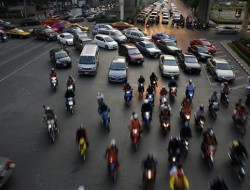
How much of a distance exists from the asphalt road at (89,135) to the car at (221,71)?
0.62 m

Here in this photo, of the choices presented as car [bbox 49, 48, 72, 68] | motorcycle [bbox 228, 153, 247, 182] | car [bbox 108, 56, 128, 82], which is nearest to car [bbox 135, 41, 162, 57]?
car [bbox 108, 56, 128, 82]

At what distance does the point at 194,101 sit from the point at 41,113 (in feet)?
33.9

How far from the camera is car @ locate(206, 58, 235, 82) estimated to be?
2328cm

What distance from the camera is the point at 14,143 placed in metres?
14.3

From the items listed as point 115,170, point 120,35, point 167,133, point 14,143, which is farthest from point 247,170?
point 120,35

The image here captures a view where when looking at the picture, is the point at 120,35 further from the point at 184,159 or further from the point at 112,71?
the point at 184,159

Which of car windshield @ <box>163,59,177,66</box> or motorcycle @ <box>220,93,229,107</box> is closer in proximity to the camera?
motorcycle @ <box>220,93,229,107</box>

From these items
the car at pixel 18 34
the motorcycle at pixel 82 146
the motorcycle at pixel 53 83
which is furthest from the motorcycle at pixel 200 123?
the car at pixel 18 34

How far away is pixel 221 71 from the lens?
23719 millimetres

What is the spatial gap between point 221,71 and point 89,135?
13.8 m

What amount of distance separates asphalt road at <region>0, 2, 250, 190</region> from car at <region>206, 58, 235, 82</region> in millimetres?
622

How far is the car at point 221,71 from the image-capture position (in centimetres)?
2328

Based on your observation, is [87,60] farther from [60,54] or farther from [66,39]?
[66,39]

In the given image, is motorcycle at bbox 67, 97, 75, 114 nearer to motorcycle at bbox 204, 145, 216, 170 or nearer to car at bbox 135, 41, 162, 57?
motorcycle at bbox 204, 145, 216, 170
